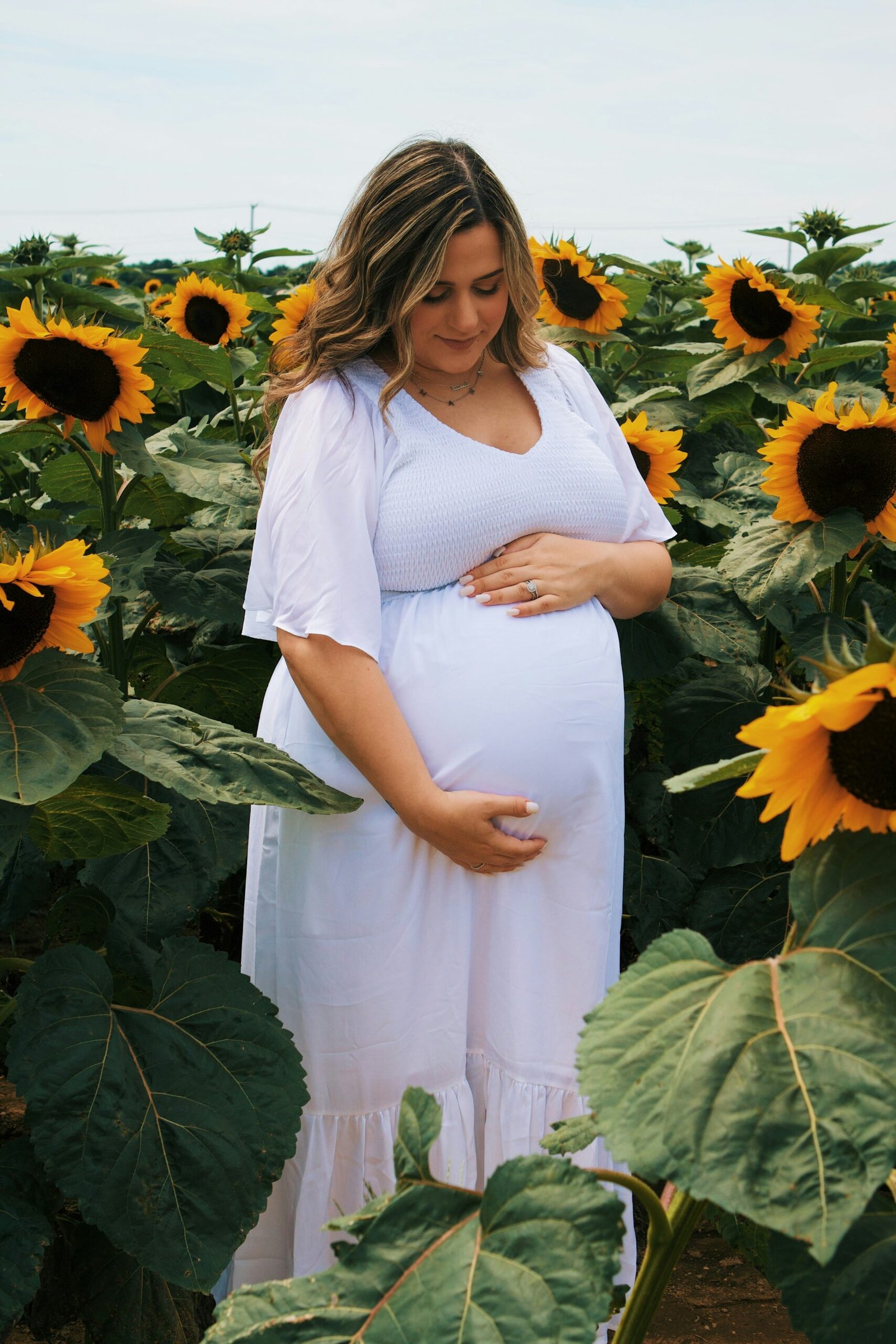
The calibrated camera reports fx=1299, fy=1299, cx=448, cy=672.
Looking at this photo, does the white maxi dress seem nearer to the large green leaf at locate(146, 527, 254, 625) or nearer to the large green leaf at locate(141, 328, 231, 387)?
the large green leaf at locate(146, 527, 254, 625)

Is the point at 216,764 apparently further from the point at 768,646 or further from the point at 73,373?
the point at 768,646

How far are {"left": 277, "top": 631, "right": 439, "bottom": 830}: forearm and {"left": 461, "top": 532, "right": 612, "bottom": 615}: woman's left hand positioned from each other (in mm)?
230

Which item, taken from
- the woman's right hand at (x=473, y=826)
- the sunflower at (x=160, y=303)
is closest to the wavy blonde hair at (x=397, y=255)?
the woman's right hand at (x=473, y=826)

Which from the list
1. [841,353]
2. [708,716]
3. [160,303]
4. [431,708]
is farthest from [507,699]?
[160,303]

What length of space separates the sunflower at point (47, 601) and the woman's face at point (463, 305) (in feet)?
2.08

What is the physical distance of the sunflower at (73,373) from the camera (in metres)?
2.39

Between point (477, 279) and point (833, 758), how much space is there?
1204mm

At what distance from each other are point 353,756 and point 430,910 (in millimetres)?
293

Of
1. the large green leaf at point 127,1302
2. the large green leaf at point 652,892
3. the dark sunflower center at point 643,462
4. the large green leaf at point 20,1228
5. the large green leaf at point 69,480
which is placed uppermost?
the dark sunflower center at point 643,462

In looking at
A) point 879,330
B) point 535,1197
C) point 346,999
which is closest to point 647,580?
point 346,999

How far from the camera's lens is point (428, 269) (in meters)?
1.89

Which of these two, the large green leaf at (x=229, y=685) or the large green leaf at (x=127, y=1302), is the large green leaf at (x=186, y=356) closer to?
the large green leaf at (x=229, y=685)

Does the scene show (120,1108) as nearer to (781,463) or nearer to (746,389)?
(781,463)

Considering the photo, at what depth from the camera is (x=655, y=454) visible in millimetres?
2715
